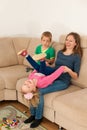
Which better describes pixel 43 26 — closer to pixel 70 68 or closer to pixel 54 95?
pixel 70 68

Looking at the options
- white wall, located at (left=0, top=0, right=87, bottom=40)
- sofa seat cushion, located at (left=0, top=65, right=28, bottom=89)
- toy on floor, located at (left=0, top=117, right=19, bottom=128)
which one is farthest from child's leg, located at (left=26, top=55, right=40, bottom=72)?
white wall, located at (left=0, top=0, right=87, bottom=40)

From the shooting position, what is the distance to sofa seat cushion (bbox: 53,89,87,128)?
200 cm

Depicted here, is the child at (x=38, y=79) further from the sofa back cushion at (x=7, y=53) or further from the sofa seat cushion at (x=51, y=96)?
the sofa back cushion at (x=7, y=53)

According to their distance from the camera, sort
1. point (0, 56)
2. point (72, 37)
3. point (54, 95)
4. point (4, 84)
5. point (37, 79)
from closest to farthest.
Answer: point (54, 95) → point (37, 79) → point (72, 37) → point (4, 84) → point (0, 56)

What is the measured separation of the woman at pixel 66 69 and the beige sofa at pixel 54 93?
6 cm

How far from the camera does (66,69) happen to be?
8.21 feet

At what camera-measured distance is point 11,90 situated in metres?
2.99

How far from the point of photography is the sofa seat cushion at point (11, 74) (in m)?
2.94

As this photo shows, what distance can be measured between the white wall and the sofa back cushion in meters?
0.38

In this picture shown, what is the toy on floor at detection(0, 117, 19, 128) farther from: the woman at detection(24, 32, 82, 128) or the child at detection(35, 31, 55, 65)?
the child at detection(35, 31, 55, 65)

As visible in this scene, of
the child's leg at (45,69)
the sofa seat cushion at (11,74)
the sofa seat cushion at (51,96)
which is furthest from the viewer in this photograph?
the sofa seat cushion at (11,74)

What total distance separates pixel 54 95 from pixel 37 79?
0.30 metres

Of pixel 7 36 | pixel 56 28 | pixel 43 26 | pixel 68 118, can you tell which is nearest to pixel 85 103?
pixel 68 118

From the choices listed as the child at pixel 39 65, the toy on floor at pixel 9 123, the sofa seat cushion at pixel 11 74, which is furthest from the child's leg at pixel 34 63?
the toy on floor at pixel 9 123
